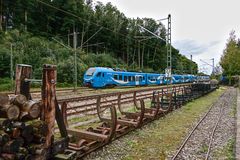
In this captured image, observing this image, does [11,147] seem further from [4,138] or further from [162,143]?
[162,143]

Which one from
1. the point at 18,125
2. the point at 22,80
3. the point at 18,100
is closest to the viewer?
the point at 18,125

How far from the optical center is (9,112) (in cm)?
400

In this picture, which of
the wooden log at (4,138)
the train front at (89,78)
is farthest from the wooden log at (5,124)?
the train front at (89,78)

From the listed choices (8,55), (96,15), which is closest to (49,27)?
(96,15)

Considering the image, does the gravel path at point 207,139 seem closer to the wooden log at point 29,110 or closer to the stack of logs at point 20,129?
the stack of logs at point 20,129

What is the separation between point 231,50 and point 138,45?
2834cm

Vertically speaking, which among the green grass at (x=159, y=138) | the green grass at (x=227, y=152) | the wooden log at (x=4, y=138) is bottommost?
the green grass at (x=227, y=152)

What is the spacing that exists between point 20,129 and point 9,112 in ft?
1.19

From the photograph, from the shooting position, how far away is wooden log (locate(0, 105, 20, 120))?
3.98 metres

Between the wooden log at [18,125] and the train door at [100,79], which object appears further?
the train door at [100,79]

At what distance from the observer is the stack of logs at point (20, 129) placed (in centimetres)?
398

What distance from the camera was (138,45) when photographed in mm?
60031

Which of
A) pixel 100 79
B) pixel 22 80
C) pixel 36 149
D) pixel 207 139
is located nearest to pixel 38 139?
pixel 36 149

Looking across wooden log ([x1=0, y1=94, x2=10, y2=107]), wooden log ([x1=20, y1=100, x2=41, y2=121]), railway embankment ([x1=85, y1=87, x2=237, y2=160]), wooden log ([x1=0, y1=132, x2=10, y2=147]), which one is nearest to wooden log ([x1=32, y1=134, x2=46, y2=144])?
wooden log ([x1=20, y1=100, x2=41, y2=121])
